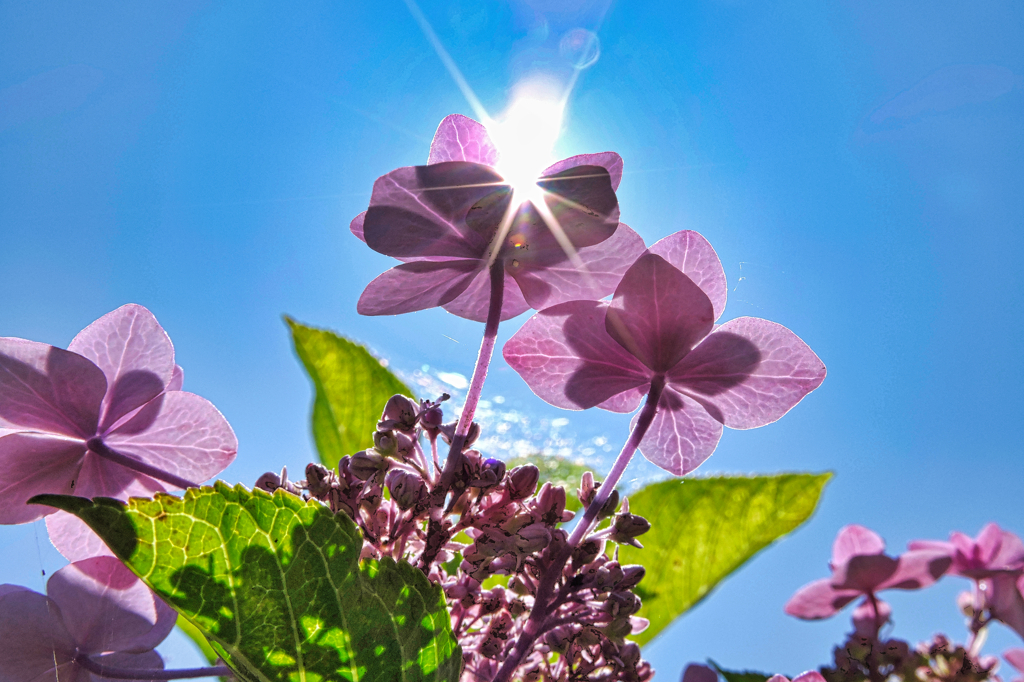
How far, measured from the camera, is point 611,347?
3.13ft

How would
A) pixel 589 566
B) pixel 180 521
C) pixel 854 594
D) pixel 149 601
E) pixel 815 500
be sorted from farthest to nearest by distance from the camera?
pixel 854 594 → pixel 815 500 → pixel 149 601 → pixel 589 566 → pixel 180 521

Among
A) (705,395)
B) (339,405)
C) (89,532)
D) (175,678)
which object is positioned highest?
(339,405)

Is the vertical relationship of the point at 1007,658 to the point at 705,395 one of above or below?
below

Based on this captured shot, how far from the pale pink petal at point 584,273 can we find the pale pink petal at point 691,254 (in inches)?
1.5

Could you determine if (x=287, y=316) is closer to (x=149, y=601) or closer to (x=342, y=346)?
(x=342, y=346)

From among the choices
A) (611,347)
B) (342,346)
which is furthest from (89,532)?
(611,347)

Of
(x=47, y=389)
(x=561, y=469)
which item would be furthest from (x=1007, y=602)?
(x=47, y=389)

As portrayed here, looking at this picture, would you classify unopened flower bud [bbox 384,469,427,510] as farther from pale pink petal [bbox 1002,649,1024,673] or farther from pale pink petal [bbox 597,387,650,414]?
pale pink petal [bbox 1002,649,1024,673]

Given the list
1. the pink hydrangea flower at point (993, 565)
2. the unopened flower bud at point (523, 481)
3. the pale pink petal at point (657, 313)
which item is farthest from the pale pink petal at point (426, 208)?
the pink hydrangea flower at point (993, 565)

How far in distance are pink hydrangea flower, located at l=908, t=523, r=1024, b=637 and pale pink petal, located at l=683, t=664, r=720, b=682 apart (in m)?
0.90

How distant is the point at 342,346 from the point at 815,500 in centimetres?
125

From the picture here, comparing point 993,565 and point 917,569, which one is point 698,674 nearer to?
point 917,569

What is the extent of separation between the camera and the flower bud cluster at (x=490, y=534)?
2.62 feet

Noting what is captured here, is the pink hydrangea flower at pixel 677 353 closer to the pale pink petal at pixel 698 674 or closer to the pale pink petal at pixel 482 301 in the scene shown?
the pale pink petal at pixel 482 301
